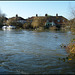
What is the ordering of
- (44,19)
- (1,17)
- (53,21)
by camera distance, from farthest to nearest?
1. (1,17)
2. (53,21)
3. (44,19)

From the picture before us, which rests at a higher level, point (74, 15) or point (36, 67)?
point (74, 15)

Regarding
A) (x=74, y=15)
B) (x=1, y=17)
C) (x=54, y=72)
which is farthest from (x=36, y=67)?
(x=1, y=17)

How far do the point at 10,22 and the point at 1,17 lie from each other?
18.2 metres

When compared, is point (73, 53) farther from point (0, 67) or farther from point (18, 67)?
point (0, 67)

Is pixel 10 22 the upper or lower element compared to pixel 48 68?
upper

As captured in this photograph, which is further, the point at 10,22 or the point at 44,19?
the point at 10,22

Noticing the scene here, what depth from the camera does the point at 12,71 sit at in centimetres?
786

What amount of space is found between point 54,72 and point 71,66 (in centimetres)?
161

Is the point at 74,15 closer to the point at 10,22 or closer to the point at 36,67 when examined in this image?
the point at 36,67

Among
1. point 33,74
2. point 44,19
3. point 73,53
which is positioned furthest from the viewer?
point 44,19

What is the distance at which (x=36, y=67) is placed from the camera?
8.49 meters

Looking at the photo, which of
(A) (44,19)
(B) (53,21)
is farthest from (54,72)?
(B) (53,21)

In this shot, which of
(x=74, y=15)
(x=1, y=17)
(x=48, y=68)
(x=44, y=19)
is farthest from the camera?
(x=1, y=17)

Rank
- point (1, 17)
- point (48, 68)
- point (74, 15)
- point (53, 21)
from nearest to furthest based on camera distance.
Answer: point (48, 68) → point (74, 15) → point (53, 21) → point (1, 17)
